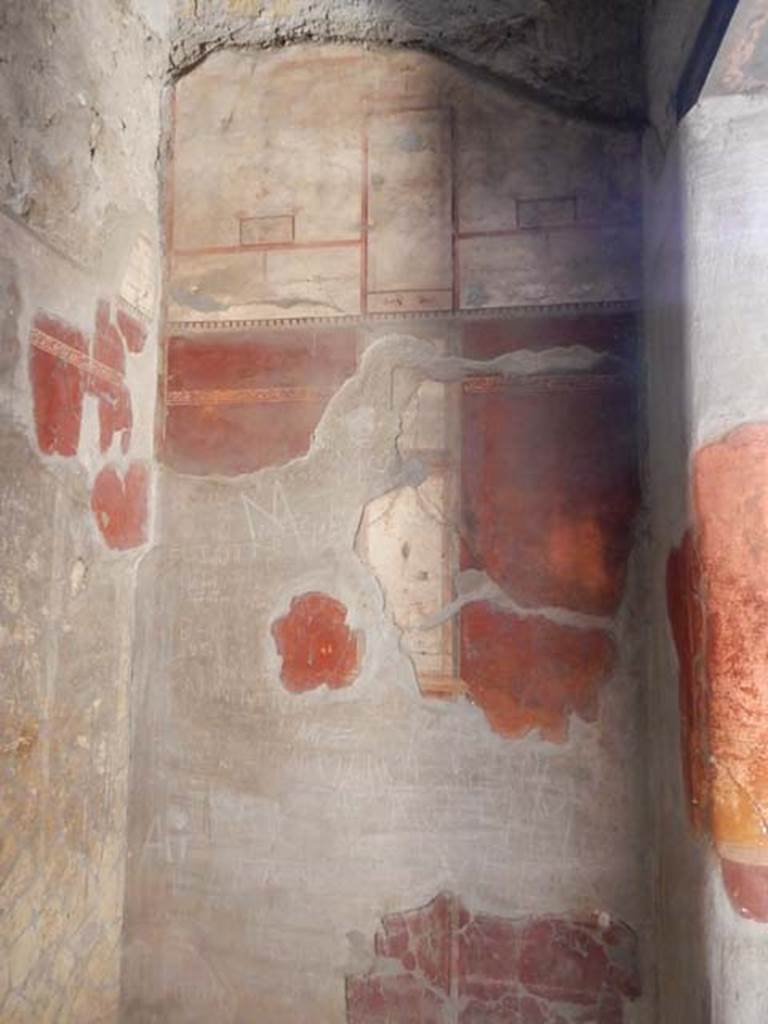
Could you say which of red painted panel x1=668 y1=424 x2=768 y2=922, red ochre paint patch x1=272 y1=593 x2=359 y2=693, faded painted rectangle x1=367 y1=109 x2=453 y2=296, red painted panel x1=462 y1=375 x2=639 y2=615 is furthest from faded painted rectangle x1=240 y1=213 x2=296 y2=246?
red painted panel x1=668 y1=424 x2=768 y2=922

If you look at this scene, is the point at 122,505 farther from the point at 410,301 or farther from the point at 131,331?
the point at 410,301

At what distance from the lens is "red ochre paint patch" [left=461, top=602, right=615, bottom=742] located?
2.22 metres

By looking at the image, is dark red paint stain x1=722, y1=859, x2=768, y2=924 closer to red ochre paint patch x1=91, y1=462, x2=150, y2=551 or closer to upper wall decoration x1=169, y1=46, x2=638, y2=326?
upper wall decoration x1=169, y1=46, x2=638, y2=326

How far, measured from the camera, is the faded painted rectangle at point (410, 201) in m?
2.38

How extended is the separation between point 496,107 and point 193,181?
0.88 metres

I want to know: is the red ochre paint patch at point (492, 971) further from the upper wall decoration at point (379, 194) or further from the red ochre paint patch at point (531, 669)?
the upper wall decoration at point (379, 194)

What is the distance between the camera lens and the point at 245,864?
90.7 inches

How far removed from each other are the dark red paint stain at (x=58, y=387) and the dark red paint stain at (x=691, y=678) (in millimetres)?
1434

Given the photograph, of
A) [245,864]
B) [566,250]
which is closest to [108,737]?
[245,864]

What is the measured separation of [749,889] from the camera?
165cm

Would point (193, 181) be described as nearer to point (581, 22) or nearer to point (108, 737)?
point (581, 22)

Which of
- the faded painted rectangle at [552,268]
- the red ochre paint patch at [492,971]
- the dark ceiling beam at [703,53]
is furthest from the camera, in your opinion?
the faded painted rectangle at [552,268]

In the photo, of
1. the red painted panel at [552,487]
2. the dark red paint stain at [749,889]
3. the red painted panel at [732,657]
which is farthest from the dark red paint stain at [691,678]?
the red painted panel at [552,487]

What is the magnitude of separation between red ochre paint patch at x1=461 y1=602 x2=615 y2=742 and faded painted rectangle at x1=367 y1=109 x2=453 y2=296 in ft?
3.01
